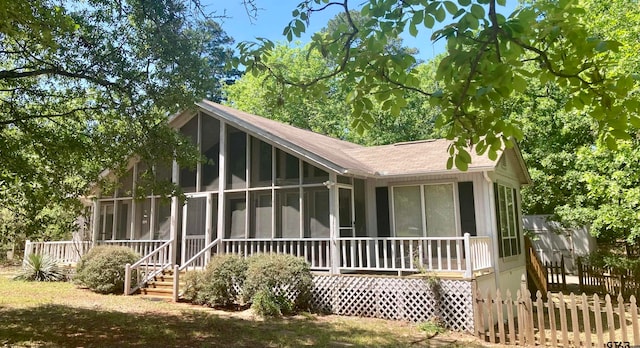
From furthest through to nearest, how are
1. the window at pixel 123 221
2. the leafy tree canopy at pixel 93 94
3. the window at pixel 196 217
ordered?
the window at pixel 123 221 < the window at pixel 196 217 < the leafy tree canopy at pixel 93 94

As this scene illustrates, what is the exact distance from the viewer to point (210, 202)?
14000 mm

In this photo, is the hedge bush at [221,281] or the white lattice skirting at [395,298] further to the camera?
the hedge bush at [221,281]

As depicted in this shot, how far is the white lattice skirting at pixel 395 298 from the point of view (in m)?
9.80

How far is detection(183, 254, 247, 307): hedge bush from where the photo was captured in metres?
11.6

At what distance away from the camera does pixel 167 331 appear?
8719 mm

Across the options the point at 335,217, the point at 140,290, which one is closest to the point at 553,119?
the point at 335,217

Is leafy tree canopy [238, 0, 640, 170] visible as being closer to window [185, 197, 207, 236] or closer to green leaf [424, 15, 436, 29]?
green leaf [424, 15, 436, 29]

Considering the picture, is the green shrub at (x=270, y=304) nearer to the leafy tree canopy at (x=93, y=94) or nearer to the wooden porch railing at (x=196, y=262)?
the wooden porch railing at (x=196, y=262)

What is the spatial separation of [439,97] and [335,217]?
8.95 meters

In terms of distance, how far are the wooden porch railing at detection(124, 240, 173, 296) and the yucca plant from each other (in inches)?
183

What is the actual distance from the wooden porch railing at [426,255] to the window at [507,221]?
4.36ft

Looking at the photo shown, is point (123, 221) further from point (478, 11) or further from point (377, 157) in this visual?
point (478, 11)

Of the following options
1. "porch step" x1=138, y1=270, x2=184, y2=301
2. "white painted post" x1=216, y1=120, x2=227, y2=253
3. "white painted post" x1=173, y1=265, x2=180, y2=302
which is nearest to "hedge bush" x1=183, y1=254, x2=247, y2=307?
"white painted post" x1=173, y1=265, x2=180, y2=302

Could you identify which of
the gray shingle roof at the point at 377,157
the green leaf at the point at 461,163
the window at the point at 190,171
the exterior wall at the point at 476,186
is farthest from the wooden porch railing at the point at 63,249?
the green leaf at the point at 461,163
